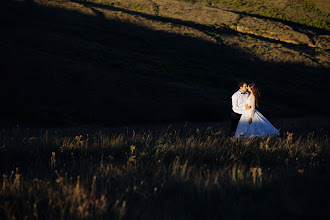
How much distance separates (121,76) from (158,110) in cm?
688

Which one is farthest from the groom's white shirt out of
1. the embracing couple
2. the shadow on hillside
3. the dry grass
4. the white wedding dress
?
the shadow on hillside

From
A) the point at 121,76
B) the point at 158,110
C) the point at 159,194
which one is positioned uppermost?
the point at 159,194

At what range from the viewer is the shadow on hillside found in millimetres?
16719

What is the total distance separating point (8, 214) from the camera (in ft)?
7.96

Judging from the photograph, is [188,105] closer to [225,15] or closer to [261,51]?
[261,51]

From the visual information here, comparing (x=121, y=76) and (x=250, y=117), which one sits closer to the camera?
(x=250, y=117)

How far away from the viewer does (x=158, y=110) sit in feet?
59.4

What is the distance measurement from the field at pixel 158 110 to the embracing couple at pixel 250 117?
0.46 metres

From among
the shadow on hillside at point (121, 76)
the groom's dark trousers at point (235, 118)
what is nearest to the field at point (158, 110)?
the shadow on hillside at point (121, 76)

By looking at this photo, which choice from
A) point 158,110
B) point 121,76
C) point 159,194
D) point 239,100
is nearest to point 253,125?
point 239,100

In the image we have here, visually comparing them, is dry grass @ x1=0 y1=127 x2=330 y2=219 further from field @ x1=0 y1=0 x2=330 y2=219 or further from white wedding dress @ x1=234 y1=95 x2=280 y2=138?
white wedding dress @ x1=234 y1=95 x2=280 y2=138

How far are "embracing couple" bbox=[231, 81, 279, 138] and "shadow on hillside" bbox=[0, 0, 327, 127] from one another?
8.67 meters

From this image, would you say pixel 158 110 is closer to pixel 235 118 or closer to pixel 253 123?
pixel 235 118

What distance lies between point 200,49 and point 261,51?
8261 mm
